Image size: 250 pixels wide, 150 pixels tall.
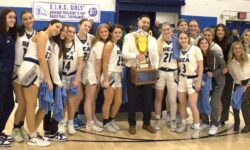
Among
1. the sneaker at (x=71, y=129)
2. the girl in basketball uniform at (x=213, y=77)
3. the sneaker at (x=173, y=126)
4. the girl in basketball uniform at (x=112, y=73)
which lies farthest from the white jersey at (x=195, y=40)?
the sneaker at (x=71, y=129)

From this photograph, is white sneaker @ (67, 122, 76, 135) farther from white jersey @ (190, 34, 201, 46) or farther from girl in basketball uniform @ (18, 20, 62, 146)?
white jersey @ (190, 34, 201, 46)

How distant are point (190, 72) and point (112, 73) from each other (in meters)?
1.04

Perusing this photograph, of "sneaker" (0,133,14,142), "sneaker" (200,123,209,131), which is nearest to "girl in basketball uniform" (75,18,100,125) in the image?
"sneaker" (0,133,14,142)

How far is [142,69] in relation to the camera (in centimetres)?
450

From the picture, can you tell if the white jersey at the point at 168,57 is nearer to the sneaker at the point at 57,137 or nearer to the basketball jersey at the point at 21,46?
the sneaker at the point at 57,137

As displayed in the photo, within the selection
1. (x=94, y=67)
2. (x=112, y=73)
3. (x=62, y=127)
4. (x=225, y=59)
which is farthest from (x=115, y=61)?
(x=225, y=59)

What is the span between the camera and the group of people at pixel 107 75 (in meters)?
3.88

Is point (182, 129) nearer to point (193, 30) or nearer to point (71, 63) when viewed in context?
point (193, 30)

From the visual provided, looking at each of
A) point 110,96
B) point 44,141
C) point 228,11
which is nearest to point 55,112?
point 44,141

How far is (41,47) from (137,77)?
4.32ft

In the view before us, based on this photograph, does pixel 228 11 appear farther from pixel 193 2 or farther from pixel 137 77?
pixel 137 77

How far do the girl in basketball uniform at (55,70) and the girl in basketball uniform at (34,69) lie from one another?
12 centimetres

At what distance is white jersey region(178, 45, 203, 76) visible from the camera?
4477mm

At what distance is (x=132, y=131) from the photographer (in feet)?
15.1
